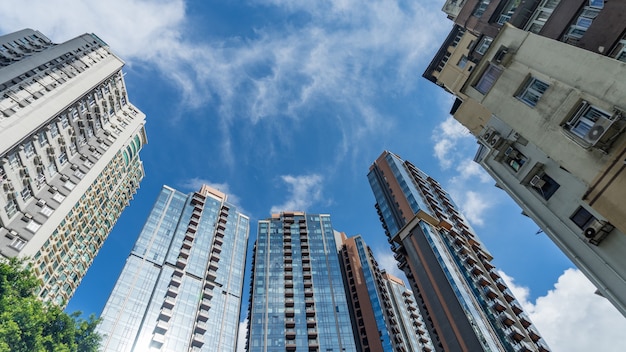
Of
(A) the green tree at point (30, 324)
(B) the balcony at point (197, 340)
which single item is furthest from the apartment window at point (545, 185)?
(B) the balcony at point (197, 340)

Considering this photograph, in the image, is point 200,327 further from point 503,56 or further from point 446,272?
point 503,56

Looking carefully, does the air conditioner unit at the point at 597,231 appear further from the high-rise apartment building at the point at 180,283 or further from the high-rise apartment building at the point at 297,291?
the high-rise apartment building at the point at 180,283

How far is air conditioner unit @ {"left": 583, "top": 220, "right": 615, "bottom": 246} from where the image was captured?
13125 mm

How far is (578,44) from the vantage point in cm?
1648

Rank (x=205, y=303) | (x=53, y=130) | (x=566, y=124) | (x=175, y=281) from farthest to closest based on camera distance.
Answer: (x=205, y=303) < (x=175, y=281) < (x=53, y=130) < (x=566, y=124)

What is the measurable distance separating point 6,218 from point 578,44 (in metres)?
40.3

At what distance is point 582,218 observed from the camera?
574 inches

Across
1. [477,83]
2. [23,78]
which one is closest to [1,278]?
[23,78]

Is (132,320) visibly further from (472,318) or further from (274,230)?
(472,318)

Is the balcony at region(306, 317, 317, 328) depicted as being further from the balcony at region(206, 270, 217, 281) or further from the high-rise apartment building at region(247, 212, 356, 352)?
the balcony at region(206, 270, 217, 281)

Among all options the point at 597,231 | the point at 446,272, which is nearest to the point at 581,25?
the point at 597,231

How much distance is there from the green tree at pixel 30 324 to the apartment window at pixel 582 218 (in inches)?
1045

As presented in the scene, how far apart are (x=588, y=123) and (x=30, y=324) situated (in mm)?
26826

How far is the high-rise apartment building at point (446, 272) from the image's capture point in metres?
42.5
